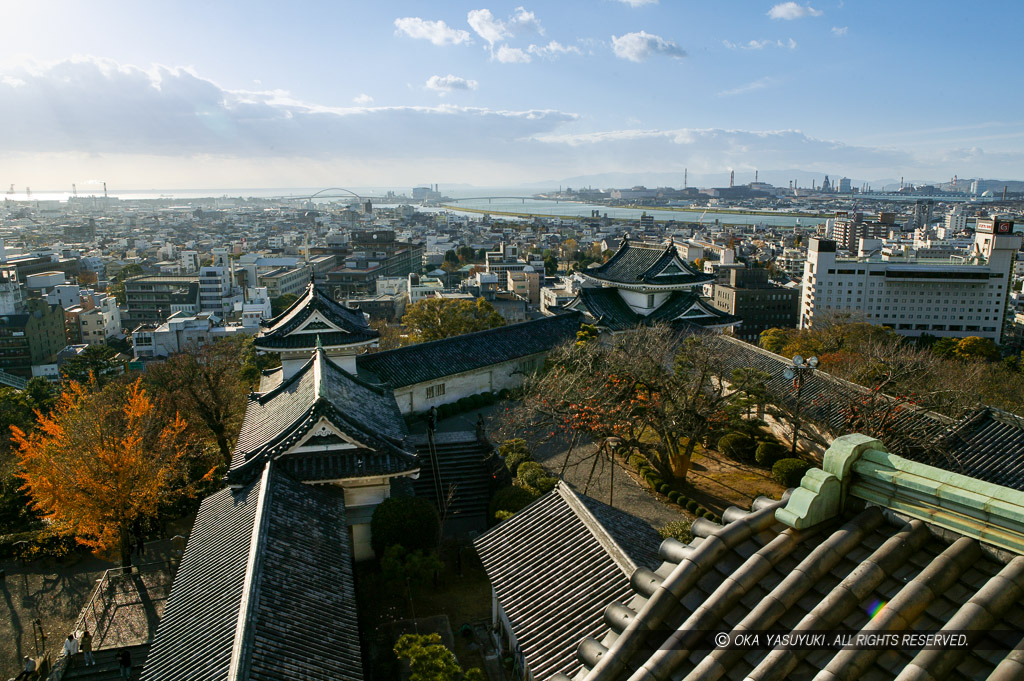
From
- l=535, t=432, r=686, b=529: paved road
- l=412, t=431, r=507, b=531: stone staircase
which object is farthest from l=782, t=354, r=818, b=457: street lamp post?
l=412, t=431, r=507, b=531: stone staircase

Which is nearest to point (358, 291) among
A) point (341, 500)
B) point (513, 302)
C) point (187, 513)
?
point (513, 302)

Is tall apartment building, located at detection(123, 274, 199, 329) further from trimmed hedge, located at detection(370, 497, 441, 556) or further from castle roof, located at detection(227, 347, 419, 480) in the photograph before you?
trimmed hedge, located at detection(370, 497, 441, 556)

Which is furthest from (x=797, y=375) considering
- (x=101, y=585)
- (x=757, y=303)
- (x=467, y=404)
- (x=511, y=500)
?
(x=757, y=303)

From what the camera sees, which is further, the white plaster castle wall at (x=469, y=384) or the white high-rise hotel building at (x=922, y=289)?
the white high-rise hotel building at (x=922, y=289)

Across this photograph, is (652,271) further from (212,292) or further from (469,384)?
(212,292)

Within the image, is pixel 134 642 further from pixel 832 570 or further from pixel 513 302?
pixel 513 302

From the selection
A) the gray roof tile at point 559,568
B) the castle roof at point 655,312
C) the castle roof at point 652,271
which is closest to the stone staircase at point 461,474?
the gray roof tile at point 559,568

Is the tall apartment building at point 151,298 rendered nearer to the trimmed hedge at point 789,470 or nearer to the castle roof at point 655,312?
the castle roof at point 655,312
